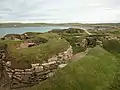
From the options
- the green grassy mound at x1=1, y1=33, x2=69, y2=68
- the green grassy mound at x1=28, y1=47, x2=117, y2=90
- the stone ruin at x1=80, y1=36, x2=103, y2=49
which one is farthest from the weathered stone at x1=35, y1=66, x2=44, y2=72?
the stone ruin at x1=80, y1=36, x2=103, y2=49

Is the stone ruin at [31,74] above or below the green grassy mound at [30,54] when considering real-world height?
below

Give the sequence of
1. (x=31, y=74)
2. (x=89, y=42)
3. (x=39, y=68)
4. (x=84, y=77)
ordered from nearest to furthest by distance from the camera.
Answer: (x=84, y=77), (x=31, y=74), (x=39, y=68), (x=89, y=42)

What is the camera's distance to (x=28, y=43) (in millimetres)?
20797

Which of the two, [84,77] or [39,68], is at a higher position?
[84,77]

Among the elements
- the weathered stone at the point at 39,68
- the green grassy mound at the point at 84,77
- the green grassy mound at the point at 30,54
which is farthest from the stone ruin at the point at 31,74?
the green grassy mound at the point at 84,77

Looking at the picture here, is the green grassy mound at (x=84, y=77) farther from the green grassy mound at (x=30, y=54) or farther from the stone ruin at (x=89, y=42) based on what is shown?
the stone ruin at (x=89, y=42)

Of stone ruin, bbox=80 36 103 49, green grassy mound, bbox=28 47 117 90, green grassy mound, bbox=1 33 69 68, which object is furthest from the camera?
stone ruin, bbox=80 36 103 49

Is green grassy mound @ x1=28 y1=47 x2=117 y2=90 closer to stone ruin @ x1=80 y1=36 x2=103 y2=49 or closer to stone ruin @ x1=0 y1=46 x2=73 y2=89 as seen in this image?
stone ruin @ x1=0 y1=46 x2=73 y2=89

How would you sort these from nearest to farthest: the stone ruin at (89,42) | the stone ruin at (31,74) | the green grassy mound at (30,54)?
the stone ruin at (31,74)
the green grassy mound at (30,54)
the stone ruin at (89,42)

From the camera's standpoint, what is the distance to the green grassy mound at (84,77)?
35.0ft

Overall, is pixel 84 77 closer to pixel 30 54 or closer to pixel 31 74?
pixel 31 74

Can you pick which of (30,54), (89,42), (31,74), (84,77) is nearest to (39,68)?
(31,74)

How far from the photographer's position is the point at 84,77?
36.7 ft

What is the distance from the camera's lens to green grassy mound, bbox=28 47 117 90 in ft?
35.0
